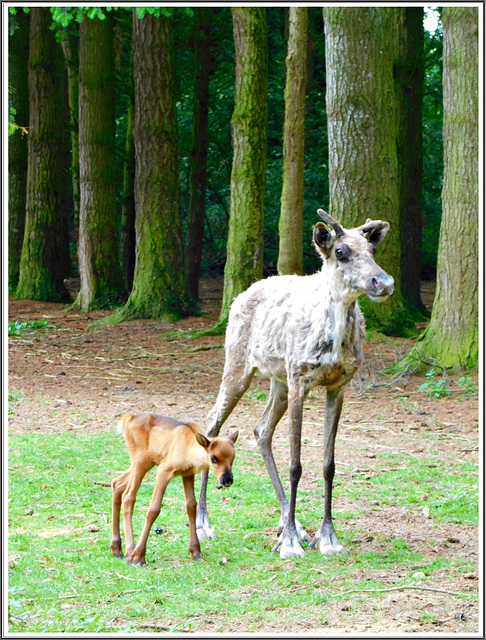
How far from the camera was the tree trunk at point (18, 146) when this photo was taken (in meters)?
23.2

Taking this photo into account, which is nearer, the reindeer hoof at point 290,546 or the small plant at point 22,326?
the reindeer hoof at point 290,546

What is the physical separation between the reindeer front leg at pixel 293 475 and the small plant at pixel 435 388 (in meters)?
5.05

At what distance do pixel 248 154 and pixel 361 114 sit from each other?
2.55 m

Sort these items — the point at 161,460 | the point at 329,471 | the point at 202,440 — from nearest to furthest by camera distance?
1. the point at 202,440
2. the point at 161,460
3. the point at 329,471

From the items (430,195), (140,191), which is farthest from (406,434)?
(430,195)

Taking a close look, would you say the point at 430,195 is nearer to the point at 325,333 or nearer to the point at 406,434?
the point at 406,434

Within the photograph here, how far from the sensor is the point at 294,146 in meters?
14.0

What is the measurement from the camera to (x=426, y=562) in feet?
18.9

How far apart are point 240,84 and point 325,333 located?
947 cm

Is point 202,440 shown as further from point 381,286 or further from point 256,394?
point 256,394

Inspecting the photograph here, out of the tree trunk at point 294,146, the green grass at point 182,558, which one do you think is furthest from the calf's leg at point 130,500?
the tree trunk at point 294,146

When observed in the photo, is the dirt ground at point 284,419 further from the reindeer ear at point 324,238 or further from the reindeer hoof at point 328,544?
the reindeer ear at point 324,238

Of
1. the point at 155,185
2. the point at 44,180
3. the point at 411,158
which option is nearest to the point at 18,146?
the point at 44,180

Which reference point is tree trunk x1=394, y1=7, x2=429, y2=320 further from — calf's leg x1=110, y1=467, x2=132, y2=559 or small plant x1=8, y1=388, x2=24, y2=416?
calf's leg x1=110, y1=467, x2=132, y2=559
